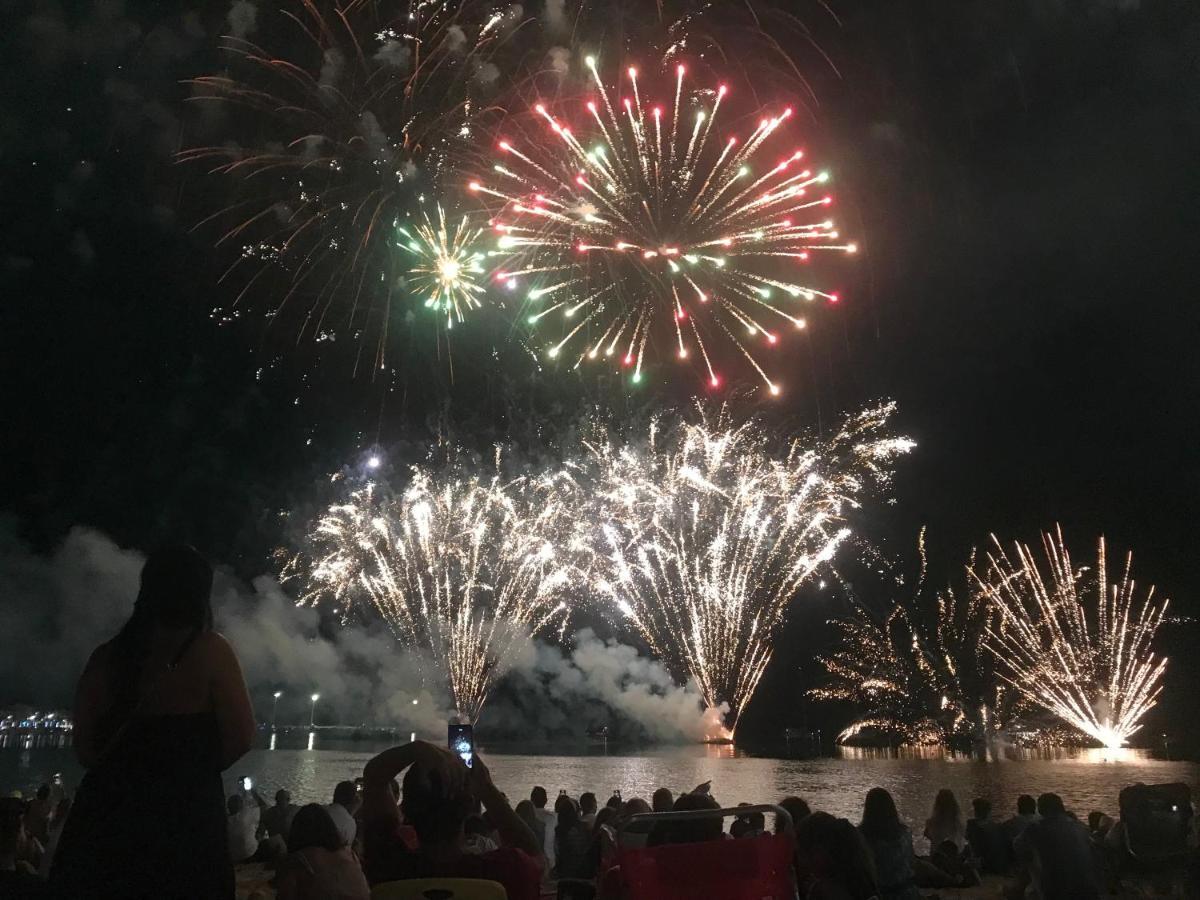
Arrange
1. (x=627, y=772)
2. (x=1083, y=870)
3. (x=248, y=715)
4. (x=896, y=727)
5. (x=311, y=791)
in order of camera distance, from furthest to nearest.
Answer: (x=896, y=727), (x=627, y=772), (x=311, y=791), (x=1083, y=870), (x=248, y=715)

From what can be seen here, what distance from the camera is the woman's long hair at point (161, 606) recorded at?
9.87 feet

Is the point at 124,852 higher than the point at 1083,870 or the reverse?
higher

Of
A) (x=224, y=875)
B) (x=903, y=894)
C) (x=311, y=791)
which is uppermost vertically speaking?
(x=224, y=875)

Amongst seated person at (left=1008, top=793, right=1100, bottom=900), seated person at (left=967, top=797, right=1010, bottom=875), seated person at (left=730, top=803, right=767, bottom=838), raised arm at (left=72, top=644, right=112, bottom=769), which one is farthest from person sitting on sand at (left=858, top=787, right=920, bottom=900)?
raised arm at (left=72, top=644, right=112, bottom=769)

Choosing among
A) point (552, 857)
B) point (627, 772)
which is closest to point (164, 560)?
point (552, 857)

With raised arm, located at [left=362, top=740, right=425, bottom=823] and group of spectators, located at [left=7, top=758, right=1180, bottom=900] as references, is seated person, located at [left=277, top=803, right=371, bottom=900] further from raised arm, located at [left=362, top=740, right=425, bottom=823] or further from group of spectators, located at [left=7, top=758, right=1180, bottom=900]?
raised arm, located at [left=362, top=740, right=425, bottom=823]

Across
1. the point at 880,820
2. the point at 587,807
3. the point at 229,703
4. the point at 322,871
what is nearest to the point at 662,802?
Answer: the point at 880,820

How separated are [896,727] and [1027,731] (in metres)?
18.0

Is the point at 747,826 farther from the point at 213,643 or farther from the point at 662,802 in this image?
the point at 213,643

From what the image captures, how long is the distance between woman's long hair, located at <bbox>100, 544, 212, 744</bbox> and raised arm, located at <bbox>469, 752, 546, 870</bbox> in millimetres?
1198

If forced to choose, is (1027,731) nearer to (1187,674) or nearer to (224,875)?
(1187,674)

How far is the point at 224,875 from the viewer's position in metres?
2.92

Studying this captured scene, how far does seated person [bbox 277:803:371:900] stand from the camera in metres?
3.37

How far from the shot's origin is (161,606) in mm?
3133
